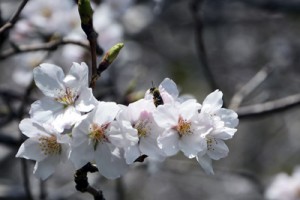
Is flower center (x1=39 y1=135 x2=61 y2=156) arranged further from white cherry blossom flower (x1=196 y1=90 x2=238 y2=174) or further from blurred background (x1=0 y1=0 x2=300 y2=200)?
blurred background (x1=0 y1=0 x2=300 y2=200)

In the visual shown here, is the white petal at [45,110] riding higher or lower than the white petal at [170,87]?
lower

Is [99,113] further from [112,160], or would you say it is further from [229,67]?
[229,67]

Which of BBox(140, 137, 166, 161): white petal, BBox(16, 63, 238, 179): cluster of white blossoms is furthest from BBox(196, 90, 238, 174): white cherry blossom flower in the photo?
BBox(140, 137, 166, 161): white petal

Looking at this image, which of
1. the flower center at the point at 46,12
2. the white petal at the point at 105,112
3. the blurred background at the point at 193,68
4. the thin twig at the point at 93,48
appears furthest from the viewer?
the blurred background at the point at 193,68

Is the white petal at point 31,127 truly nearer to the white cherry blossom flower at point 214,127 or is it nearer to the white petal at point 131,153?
the white petal at point 131,153

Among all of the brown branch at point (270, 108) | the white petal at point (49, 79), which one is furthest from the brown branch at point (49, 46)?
the brown branch at point (270, 108)

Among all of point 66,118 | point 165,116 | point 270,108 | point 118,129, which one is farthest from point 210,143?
point 270,108

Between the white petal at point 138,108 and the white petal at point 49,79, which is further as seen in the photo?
the white petal at point 49,79

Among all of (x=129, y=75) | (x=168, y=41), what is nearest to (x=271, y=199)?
(x=129, y=75)
